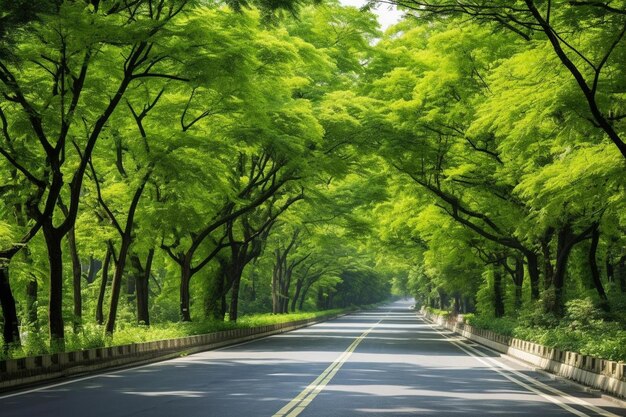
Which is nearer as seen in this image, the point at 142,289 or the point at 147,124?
the point at 147,124

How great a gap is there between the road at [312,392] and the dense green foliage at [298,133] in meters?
4.69

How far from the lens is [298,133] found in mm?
31641

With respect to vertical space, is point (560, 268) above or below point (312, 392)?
above

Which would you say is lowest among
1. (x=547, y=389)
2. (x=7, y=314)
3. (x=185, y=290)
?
(x=547, y=389)

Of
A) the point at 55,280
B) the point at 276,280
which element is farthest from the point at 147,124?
the point at 276,280

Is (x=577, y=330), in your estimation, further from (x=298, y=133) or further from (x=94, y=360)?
(x=94, y=360)

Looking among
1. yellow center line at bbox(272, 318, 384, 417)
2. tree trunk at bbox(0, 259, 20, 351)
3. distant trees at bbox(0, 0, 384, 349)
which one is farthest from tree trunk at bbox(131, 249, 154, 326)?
yellow center line at bbox(272, 318, 384, 417)

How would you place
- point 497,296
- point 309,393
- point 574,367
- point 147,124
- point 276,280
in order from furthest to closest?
point 276,280
point 497,296
point 147,124
point 574,367
point 309,393

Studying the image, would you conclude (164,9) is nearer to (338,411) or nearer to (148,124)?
(148,124)

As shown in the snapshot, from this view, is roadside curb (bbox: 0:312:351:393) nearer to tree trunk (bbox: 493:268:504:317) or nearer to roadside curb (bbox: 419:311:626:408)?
roadside curb (bbox: 419:311:626:408)

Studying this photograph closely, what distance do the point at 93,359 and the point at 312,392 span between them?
8.18 metres

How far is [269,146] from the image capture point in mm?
32156

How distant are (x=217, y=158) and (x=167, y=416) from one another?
19835mm

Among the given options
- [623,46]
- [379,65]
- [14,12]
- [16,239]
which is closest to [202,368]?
[16,239]
